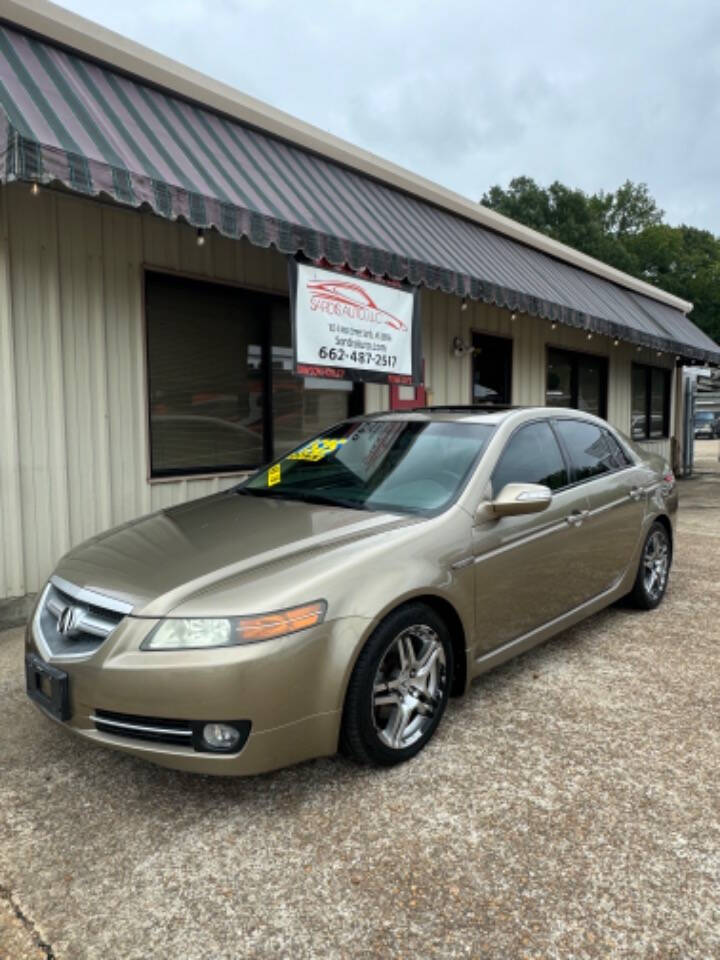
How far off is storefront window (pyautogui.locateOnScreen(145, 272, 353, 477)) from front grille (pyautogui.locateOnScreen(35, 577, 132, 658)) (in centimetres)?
293

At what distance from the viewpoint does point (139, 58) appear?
5043 mm

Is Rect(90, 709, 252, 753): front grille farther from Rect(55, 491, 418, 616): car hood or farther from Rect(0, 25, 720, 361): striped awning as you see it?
Rect(0, 25, 720, 361): striped awning

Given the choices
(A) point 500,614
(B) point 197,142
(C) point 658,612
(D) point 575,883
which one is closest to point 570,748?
(A) point 500,614

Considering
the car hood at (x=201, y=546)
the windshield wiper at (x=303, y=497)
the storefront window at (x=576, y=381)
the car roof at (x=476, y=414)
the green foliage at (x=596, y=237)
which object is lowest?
the car hood at (x=201, y=546)

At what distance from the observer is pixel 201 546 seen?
2.98 meters

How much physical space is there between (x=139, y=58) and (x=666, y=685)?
552cm

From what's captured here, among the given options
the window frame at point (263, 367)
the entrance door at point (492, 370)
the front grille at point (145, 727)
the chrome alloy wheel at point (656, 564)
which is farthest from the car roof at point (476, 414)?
the entrance door at point (492, 370)

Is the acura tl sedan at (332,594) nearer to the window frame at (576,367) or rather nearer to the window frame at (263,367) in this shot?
the window frame at (263,367)

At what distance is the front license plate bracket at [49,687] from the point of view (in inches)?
99.7

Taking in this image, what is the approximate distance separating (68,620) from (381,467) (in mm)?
1723

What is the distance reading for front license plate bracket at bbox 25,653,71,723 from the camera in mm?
2531

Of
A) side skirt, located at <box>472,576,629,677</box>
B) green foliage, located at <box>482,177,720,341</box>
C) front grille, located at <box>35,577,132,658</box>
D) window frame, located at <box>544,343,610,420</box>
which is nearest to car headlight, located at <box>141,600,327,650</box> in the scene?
front grille, located at <box>35,577,132,658</box>

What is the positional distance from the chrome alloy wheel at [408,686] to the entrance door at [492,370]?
6.91 m

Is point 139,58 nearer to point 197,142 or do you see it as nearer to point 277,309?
point 197,142
